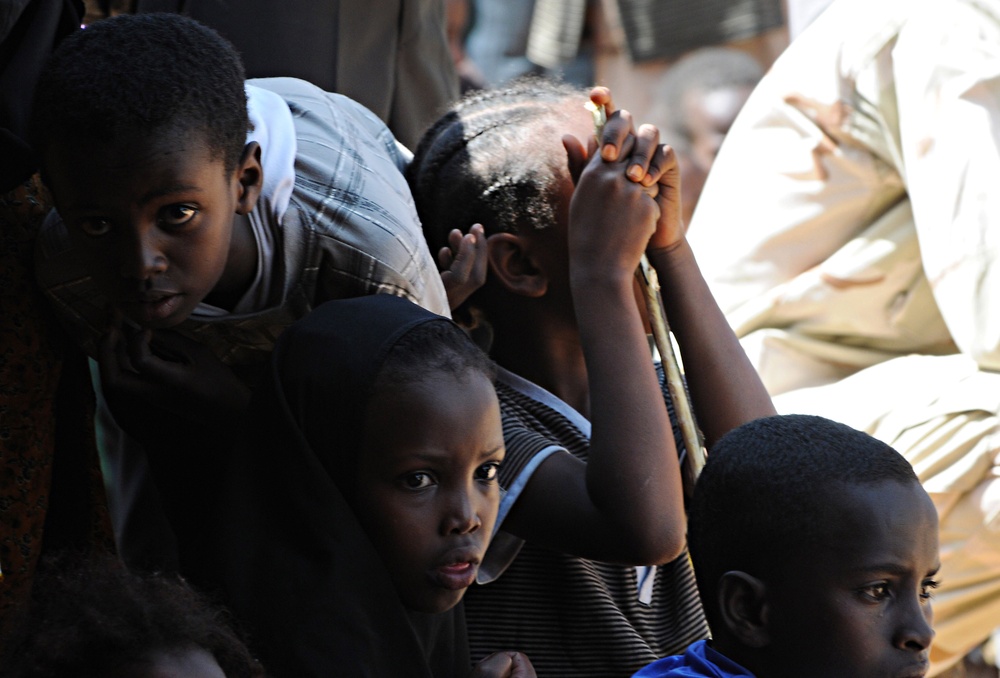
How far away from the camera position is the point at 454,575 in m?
1.94

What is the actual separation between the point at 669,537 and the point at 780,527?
0.26 metres

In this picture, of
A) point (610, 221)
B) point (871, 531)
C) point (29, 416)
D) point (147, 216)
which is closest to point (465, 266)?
point (610, 221)

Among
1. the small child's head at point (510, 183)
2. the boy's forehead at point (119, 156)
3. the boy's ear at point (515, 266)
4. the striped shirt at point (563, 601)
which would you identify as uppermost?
the boy's forehead at point (119, 156)

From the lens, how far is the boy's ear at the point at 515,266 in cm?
249

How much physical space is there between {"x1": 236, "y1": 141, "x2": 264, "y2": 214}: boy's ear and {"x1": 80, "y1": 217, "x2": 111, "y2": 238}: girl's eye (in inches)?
8.3

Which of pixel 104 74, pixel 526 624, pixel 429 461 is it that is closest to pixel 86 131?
pixel 104 74

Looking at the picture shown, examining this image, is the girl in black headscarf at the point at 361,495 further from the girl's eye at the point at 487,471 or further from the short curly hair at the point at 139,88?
the short curly hair at the point at 139,88

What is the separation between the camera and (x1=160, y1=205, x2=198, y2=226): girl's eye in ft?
6.48

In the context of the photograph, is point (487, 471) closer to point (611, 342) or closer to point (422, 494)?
point (422, 494)

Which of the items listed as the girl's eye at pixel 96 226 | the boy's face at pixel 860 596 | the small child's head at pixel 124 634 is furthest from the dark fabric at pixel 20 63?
the boy's face at pixel 860 596

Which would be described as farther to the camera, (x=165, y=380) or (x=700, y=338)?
(x=700, y=338)

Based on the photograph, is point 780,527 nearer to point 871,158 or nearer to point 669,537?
point 669,537

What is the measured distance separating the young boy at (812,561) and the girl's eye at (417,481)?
0.40m

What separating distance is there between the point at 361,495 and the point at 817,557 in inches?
24.0
